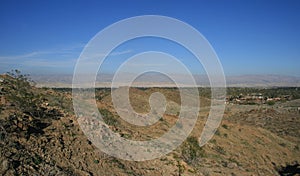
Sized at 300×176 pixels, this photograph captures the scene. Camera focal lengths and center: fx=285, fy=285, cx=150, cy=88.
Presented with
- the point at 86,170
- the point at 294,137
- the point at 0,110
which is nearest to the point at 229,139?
the point at 294,137

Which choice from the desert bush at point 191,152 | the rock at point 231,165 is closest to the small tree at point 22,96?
the desert bush at point 191,152

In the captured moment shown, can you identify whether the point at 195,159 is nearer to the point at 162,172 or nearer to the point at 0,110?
the point at 162,172

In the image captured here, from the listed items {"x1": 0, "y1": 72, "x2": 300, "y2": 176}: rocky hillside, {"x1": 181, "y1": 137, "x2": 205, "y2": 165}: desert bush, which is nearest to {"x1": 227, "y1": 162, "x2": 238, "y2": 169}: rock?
{"x1": 0, "y1": 72, "x2": 300, "y2": 176}: rocky hillside

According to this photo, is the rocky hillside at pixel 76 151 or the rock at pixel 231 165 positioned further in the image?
the rock at pixel 231 165

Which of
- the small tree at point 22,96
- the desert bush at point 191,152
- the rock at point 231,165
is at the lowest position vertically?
the rock at point 231,165

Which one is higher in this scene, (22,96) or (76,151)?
(22,96)

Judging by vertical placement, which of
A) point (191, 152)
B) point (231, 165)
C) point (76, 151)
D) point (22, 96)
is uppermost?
point (22, 96)

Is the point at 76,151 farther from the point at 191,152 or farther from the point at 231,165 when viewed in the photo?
the point at 231,165

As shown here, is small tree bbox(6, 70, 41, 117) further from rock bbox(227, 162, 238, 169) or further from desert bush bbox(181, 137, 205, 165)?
rock bbox(227, 162, 238, 169)

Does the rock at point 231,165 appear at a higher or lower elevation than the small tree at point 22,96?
lower

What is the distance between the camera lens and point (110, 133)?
445 inches

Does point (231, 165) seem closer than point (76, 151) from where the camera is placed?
No

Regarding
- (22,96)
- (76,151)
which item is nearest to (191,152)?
(76,151)

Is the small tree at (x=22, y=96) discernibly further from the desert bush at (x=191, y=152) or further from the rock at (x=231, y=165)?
the rock at (x=231, y=165)
